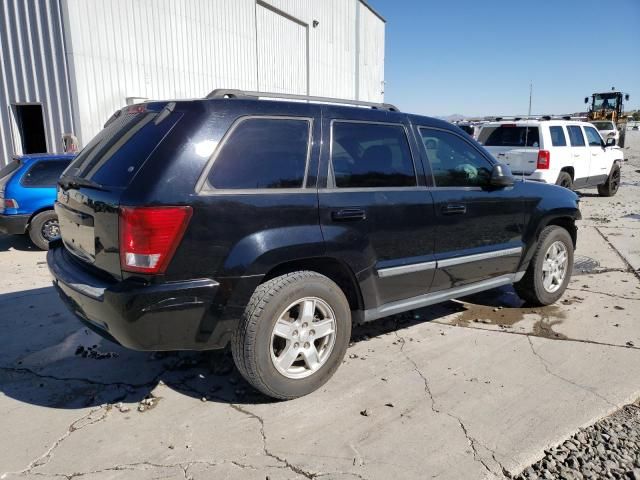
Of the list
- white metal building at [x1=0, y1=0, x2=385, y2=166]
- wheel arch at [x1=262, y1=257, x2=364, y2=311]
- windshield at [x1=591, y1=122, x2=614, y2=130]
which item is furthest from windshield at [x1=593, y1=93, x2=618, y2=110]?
wheel arch at [x1=262, y1=257, x2=364, y2=311]

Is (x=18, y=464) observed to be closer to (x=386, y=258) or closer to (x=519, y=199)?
(x=386, y=258)

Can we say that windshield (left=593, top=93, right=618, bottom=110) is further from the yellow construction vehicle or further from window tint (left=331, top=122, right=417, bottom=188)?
window tint (left=331, top=122, right=417, bottom=188)

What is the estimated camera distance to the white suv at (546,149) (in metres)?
9.81

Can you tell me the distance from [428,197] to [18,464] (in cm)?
309

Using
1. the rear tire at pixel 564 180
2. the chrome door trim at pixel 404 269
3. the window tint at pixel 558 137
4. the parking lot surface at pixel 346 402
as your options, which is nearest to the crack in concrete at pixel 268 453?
the parking lot surface at pixel 346 402

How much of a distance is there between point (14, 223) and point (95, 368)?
15.6 feet

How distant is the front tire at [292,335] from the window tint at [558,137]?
8.70 meters

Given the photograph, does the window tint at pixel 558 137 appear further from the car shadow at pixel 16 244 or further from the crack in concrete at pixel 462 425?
the car shadow at pixel 16 244

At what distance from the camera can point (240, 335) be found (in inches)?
114

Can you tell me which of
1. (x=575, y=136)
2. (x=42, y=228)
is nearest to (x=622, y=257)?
(x=575, y=136)

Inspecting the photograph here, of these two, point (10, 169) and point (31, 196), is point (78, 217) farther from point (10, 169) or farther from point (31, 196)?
point (10, 169)

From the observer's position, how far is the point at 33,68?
33.6 ft

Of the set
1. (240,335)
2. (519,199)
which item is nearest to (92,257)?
(240,335)

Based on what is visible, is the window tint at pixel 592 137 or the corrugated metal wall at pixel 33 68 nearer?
the corrugated metal wall at pixel 33 68
